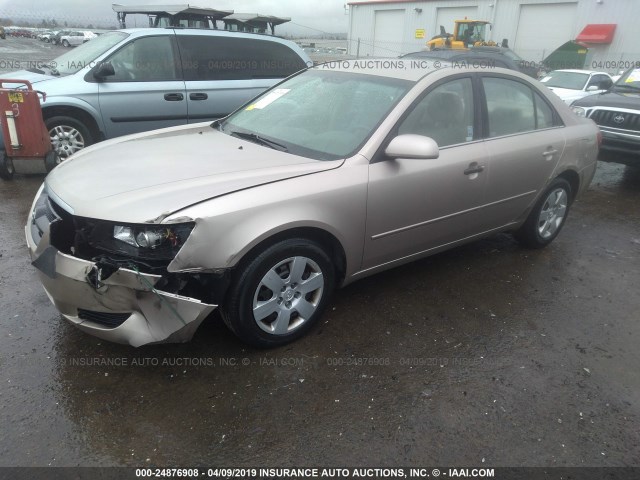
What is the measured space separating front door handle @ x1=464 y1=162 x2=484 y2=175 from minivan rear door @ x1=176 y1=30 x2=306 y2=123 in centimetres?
375

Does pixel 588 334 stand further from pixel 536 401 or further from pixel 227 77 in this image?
pixel 227 77

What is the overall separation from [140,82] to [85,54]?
0.88m

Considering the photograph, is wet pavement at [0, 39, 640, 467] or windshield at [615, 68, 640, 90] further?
windshield at [615, 68, 640, 90]

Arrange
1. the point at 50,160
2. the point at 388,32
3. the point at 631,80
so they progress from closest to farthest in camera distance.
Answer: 1. the point at 50,160
2. the point at 631,80
3. the point at 388,32

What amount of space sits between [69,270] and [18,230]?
8.06 ft

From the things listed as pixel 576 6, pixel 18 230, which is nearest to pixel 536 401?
pixel 18 230

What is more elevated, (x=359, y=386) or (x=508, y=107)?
(x=508, y=107)

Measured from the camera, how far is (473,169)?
11.3 ft

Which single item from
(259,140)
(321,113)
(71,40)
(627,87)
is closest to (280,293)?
(259,140)

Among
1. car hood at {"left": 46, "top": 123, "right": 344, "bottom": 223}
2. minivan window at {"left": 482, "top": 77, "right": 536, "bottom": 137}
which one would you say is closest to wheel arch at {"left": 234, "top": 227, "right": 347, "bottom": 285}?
car hood at {"left": 46, "top": 123, "right": 344, "bottom": 223}

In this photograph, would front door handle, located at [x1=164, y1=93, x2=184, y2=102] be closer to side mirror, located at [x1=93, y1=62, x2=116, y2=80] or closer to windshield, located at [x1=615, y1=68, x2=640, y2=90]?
side mirror, located at [x1=93, y1=62, x2=116, y2=80]

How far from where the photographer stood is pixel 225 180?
2588 mm

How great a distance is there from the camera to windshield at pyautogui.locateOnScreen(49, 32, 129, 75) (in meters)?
5.91

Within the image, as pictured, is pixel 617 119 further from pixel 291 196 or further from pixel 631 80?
pixel 291 196
